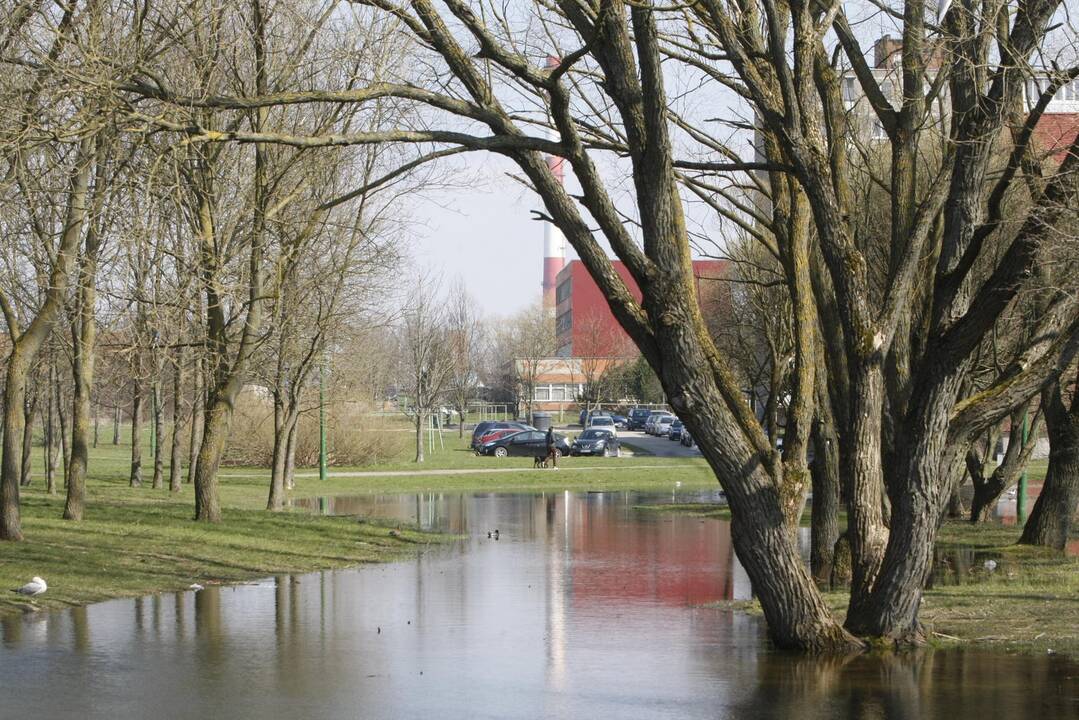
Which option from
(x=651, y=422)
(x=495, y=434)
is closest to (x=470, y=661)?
(x=495, y=434)

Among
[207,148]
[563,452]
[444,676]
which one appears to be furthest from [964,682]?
[563,452]

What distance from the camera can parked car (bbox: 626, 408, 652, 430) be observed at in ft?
262

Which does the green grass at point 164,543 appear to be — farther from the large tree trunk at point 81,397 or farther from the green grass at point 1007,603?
the green grass at point 1007,603

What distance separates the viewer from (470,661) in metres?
10.6

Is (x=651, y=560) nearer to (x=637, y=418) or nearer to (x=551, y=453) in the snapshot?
(x=551, y=453)

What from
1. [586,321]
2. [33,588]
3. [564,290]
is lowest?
[33,588]

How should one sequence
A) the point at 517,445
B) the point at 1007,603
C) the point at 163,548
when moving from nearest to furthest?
1. the point at 1007,603
2. the point at 163,548
3. the point at 517,445

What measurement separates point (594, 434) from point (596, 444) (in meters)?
0.98

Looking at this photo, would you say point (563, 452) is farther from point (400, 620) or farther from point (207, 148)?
point (400, 620)

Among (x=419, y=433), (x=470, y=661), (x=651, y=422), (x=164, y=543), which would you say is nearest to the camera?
(x=470, y=661)

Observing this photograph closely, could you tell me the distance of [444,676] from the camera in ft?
32.3

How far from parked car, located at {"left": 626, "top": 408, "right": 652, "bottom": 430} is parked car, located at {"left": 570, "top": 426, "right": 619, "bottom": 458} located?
2498 centimetres

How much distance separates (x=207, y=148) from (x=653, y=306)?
11.8m

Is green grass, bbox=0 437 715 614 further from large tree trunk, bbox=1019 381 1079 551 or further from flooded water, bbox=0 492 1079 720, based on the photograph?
large tree trunk, bbox=1019 381 1079 551
